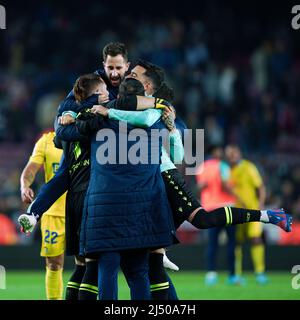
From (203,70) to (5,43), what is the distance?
464cm

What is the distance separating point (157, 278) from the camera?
7.96 m

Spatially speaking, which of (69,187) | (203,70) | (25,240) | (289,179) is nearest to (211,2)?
(203,70)

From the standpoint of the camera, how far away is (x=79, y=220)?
7.96 metres

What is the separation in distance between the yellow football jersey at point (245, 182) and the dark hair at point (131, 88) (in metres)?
7.33

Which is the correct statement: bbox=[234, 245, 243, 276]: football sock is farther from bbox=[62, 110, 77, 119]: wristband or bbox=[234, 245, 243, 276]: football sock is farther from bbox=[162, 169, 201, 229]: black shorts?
bbox=[62, 110, 77, 119]: wristband

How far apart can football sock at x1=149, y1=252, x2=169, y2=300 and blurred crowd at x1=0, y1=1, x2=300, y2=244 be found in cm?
938

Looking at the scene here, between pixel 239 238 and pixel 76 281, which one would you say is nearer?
pixel 76 281

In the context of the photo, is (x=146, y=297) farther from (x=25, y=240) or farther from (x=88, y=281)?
(x=25, y=240)

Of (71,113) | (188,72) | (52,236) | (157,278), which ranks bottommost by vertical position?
(157,278)

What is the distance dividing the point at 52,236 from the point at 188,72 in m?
11.6

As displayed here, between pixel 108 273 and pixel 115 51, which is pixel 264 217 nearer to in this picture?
pixel 108 273

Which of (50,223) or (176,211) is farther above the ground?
(176,211)

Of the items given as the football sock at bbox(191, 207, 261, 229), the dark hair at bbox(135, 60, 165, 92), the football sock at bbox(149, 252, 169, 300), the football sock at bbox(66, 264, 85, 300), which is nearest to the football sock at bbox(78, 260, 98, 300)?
the football sock at bbox(149, 252, 169, 300)

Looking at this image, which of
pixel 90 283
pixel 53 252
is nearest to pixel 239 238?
pixel 53 252
